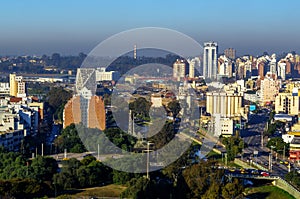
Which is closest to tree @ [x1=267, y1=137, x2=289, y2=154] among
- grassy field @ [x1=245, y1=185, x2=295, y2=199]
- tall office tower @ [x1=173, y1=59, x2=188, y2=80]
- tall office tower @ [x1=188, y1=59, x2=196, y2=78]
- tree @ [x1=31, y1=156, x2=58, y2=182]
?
grassy field @ [x1=245, y1=185, x2=295, y2=199]

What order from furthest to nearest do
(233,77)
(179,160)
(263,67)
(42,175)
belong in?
(263,67) → (233,77) → (179,160) → (42,175)

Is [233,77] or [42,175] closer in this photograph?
[42,175]

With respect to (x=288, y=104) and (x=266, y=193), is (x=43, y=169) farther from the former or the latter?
(x=288, y=104)

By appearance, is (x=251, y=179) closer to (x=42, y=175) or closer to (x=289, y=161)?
(x=289, y=161)

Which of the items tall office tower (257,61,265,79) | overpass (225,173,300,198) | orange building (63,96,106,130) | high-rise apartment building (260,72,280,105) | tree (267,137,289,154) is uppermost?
tall office tower (257,61,265,79)

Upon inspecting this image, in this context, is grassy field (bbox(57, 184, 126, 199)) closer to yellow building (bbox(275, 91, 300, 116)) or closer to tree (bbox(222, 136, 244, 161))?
tree (bbox(222, 136, 244, 161))

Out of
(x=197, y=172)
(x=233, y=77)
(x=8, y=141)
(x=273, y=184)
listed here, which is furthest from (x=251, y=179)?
(x=233, y=77)
